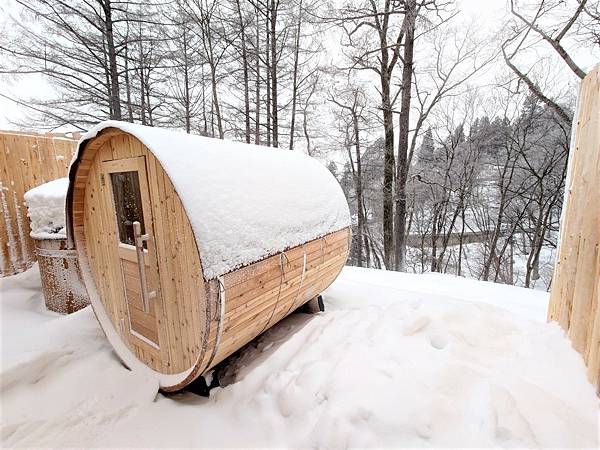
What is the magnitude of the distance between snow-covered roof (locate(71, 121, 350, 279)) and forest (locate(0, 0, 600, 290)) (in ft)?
19.3

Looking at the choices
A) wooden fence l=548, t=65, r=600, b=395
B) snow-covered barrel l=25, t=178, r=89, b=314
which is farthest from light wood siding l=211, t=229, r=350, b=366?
snow-covered barrel l=25, t=178, r=89, b=314

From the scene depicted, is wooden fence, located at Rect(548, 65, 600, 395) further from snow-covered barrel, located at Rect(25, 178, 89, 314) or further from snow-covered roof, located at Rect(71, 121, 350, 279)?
snow-covered barrel, located at Rect(25, 178, 89, 314)

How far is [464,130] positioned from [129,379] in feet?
51.2

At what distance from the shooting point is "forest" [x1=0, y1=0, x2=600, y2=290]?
7.64 meters

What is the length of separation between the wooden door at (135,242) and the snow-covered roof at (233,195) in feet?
1.12

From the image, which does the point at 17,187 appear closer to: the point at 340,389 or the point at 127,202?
the point at 127,202

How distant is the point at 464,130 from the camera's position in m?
13.3

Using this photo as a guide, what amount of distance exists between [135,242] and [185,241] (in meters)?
0.54

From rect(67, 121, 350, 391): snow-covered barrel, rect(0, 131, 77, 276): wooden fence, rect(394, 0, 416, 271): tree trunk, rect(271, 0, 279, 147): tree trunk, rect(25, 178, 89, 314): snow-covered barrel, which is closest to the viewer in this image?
rect(67, 121, 350, 391): snow-covered barrel

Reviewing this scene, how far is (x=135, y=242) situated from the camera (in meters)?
2.18

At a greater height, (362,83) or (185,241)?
(362,83)

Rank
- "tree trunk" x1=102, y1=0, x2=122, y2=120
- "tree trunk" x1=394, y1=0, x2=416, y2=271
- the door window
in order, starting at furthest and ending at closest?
"tree trunk" x1=102, y1=0, x2=122, y2=120
"tree trunk" x1=394, y1=0, x2=416, y2=271
the door window

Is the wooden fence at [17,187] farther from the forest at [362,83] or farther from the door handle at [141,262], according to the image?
the forest at [362,83]

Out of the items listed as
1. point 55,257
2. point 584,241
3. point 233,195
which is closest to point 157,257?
point 233,195
